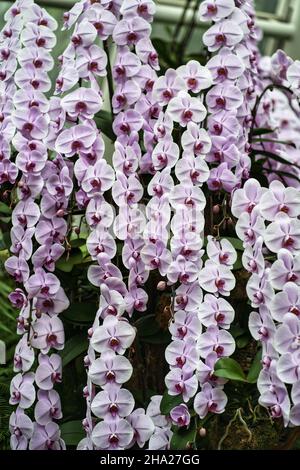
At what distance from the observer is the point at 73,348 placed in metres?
1.12

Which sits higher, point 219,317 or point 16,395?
point 219,317

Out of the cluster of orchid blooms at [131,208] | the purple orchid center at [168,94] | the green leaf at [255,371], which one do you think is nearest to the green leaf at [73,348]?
the cluster of orchid blooms at [131,208]

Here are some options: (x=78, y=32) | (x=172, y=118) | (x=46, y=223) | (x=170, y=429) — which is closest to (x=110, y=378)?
(x=170, y=429)

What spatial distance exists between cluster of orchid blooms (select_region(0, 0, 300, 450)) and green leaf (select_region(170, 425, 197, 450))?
0.06 feet

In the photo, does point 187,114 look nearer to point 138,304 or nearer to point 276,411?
point 138,304

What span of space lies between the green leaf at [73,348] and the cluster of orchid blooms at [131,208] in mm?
17

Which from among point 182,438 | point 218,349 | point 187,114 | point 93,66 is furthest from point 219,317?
point 93,66

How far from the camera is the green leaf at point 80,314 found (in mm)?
1127

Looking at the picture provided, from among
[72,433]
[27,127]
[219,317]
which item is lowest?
[72,433]

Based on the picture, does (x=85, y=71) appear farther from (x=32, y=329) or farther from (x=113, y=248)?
(x=32, y=329)

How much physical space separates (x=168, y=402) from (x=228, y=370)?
10 centimetres

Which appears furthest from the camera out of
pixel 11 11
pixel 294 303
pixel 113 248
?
pixel 11 11

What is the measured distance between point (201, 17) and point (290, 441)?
578 millimetres

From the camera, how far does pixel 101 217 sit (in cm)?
106
